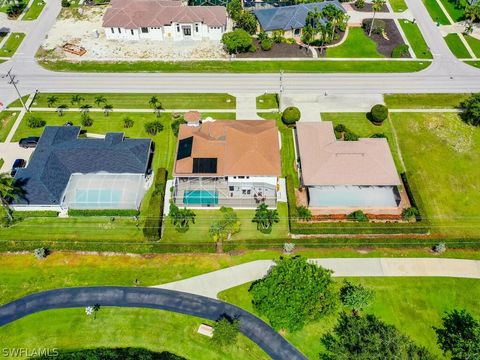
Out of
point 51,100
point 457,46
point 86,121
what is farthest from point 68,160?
point 457,46

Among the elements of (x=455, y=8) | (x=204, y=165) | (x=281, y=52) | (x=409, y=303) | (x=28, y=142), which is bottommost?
(x=409, y=303)

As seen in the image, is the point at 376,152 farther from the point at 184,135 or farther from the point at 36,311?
the point at 36,311

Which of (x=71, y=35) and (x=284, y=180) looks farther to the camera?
(x=71, y=35)

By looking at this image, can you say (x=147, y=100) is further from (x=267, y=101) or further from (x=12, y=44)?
(x=12, y=44)

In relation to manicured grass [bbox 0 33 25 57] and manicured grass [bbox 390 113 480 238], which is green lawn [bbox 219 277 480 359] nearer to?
manicured grass [bbox 390 113 480 238]

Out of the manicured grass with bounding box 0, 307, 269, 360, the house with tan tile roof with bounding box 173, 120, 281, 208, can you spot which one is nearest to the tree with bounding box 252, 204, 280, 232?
the house with tan tile roof with bounding box 173, 120, 281, 208

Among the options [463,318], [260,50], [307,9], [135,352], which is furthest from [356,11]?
[135,352]
